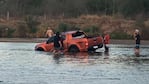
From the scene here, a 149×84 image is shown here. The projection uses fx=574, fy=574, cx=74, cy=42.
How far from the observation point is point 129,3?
78.1 m

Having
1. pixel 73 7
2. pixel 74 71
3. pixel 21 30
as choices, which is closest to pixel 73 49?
pixel 74 71

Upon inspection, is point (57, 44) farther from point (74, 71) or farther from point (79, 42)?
point (74, 71)

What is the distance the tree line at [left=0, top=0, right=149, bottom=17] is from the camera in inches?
3086

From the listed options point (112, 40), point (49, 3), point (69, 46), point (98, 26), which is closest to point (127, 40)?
point (112, 40)

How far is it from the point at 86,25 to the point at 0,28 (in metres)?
9.70

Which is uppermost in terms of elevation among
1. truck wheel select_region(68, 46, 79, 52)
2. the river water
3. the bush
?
the river water

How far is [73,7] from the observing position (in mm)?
85062

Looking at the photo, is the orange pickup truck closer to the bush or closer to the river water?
the river water

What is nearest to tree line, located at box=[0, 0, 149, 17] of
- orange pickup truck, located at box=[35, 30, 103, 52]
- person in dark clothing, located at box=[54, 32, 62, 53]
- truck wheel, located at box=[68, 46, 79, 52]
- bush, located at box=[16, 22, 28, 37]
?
bush, located at box=[16, 22, 28, 37]

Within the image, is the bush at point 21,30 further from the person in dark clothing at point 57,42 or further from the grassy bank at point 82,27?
the person in dark clothing at point 57,42

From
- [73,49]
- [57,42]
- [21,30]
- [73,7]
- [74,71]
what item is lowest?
[21,30]

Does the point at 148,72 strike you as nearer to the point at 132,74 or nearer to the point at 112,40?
the point at 132,74

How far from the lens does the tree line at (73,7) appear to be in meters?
78.4

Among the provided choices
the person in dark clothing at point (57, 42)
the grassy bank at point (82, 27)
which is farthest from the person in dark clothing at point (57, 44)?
the grassy bank at point (82, 27)
